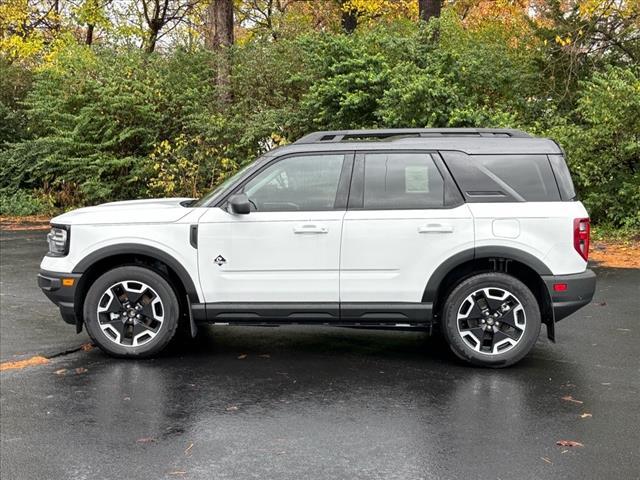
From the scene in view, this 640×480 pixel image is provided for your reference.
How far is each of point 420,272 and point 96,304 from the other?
265 centimetres

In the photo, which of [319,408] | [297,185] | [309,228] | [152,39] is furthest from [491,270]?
[152,39]

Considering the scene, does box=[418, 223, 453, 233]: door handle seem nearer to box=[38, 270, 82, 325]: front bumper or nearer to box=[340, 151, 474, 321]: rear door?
box=[340, 151, 474, 321]: rear door

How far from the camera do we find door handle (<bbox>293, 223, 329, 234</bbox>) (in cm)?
631

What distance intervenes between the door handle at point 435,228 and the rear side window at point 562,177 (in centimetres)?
93

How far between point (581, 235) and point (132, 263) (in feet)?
12.0

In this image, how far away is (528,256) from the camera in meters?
6.22

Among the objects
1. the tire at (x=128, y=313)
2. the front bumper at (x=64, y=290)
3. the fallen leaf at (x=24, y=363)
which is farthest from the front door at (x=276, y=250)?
the fallen leaf at (x=24, y=363)

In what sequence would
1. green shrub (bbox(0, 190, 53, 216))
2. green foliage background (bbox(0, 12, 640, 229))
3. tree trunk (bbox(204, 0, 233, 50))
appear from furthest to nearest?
tree trunk (bbox(204, 0, 233, 50))
green shrub (bbox(0, 190, 53, 216))
green foliage background (bbox(0, 12, 640, 229))

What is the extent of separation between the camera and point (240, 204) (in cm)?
626

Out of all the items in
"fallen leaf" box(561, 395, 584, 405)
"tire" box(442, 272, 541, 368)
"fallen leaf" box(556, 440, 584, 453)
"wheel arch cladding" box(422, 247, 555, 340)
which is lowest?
"fallen leaf" box(556, 440, 584, 453)

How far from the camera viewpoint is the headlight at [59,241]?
6.61m

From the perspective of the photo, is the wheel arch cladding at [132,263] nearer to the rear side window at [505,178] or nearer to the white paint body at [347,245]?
the white paint body at [347,245]

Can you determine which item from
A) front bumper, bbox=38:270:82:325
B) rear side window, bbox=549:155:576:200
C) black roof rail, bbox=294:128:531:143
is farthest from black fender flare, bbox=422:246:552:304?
front bumper, bbox=38:270:82:325

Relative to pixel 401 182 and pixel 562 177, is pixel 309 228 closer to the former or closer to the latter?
pixel 401 182
